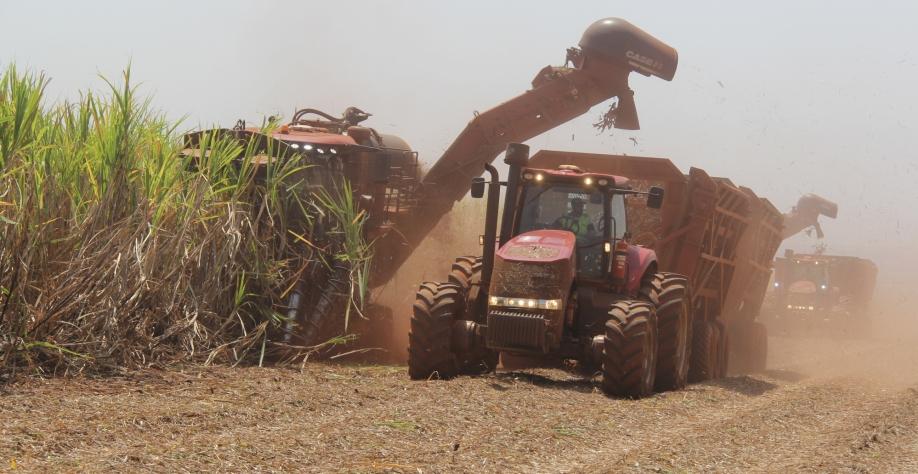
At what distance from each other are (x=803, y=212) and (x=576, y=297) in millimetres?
15790

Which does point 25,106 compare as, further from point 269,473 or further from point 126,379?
point 269,473

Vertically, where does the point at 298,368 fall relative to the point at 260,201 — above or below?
below

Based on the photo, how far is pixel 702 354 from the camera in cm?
1313

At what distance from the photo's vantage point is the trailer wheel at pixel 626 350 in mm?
9336

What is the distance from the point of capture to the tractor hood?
9555 millimetres

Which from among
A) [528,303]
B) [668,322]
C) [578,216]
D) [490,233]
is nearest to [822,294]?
[668,322]

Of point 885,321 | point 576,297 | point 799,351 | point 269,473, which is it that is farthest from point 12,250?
point 885,321

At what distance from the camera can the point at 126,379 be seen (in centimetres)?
842

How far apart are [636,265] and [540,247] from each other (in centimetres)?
140

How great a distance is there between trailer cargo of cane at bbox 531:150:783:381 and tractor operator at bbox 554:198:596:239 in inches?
82.6

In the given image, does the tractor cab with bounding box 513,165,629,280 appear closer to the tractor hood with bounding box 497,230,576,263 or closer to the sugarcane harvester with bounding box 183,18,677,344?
the tractor hood with bounding box 497,230,576,263

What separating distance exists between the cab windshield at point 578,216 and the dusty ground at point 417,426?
1279mm

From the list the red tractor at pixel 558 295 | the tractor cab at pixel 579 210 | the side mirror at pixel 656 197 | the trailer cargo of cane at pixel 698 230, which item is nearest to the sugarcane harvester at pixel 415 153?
the trailer cargo of cane at pixel 698 230

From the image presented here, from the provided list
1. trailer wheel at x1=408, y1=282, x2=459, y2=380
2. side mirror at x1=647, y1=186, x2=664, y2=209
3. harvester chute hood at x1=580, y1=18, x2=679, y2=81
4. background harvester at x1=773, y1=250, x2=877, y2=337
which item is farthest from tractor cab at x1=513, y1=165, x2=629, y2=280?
background harvester at x1=773, y1=250, x2=877, y2=337
